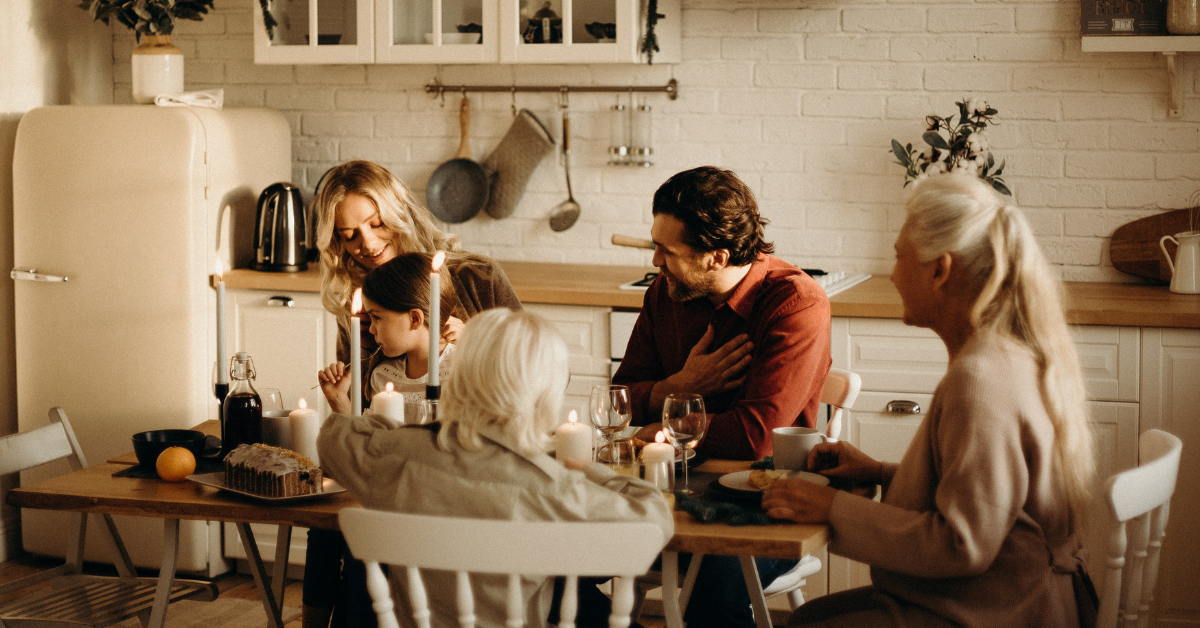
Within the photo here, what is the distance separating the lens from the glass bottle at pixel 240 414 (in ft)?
6.17

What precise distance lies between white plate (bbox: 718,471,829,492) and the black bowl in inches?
34.5

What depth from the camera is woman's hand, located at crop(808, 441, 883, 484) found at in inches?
68.8

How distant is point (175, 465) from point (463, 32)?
6.34 ft

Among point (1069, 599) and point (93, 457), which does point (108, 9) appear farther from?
point (1069, 599)

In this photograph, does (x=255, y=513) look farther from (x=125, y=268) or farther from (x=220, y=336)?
(x=125, y=268)

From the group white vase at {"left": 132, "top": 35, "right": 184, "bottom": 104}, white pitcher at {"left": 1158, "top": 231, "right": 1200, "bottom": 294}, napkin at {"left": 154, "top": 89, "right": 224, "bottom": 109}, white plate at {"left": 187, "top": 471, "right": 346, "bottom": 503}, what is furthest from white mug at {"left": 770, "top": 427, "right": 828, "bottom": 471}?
white vase at {"left": 132, "top": 35, "right": 184, "bottom": 104}

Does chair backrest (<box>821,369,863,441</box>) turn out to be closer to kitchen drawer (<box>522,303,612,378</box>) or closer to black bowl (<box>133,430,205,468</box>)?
kitchen drawer (<box>522,303,612,378</box>)

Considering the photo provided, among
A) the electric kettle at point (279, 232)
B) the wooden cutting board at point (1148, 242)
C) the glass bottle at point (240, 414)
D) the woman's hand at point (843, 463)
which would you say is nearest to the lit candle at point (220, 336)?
the glass bottle at point (240, 414)

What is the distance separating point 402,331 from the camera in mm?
2199

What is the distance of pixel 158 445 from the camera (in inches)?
72.7

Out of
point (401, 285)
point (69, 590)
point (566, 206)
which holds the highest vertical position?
point (566, 206)

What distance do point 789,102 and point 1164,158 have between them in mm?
1082

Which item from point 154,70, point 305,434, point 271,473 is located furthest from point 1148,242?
point 154,70

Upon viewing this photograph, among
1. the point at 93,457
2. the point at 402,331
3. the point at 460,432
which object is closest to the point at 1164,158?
the point at 402,331
